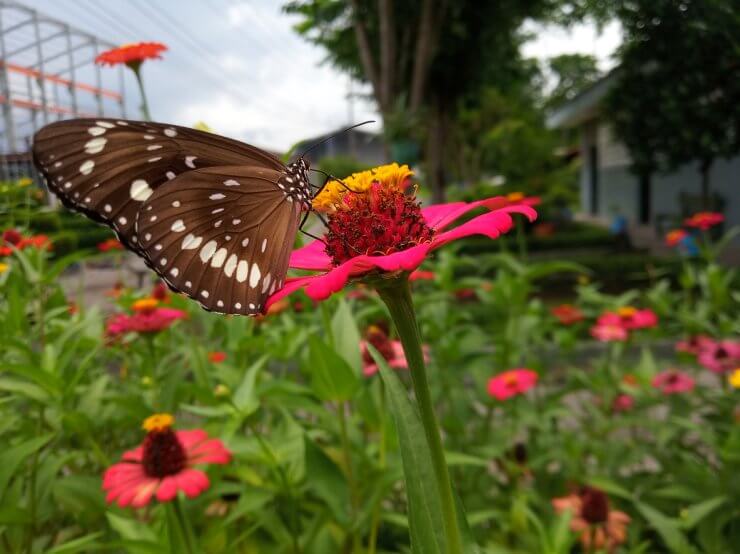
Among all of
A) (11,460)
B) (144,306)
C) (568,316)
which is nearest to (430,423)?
(11,460)

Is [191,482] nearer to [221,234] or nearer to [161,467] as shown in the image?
[161,467]

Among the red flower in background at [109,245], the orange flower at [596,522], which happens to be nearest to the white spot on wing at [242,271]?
the orange flower at [596,522]

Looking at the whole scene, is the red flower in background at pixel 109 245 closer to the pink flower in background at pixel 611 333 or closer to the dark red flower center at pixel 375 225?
the dark red flower center at pixel 375 225

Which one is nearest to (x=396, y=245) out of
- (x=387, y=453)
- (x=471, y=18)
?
(x=387, y=453)

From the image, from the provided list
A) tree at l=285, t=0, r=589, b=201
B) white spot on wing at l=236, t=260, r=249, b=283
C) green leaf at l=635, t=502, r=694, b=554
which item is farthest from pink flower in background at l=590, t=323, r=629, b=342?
tree at l=285, t=0, r=589, b=201

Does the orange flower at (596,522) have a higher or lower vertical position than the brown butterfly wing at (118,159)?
lower

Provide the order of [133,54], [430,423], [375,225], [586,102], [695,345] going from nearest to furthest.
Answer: [430,423] → [375,225] → [133,54] → [695,345] → [586,102]

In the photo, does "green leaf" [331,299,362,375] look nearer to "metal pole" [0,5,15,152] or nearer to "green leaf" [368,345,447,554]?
"green leaf" [368,345,447,554]
